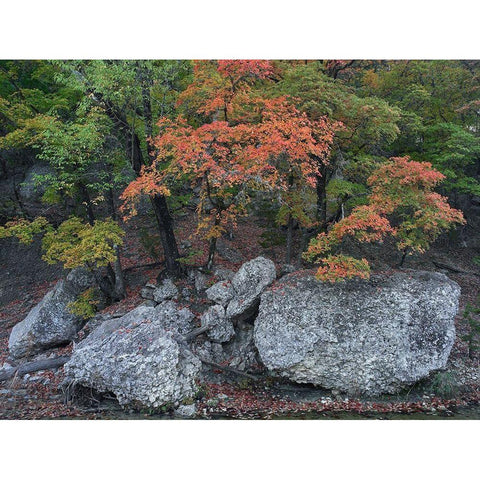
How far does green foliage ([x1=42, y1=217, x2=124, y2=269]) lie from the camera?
215 inches

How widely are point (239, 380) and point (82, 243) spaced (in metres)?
3.55

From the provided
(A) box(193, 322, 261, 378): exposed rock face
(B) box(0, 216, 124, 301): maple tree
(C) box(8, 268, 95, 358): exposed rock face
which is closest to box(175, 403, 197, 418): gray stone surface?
(A) box(193, 322, 261, 378): exposed rock face

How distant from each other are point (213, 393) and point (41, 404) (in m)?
2.66

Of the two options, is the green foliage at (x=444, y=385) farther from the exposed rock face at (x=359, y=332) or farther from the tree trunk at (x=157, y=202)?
the tree trunk at (x=157, y=202)

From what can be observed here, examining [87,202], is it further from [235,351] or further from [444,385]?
[444,385]

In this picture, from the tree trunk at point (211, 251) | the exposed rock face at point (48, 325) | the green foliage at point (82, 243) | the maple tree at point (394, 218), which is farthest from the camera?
the tree trunk at point (211, 251)

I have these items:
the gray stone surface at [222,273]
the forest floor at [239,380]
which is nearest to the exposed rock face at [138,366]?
the forest floor at [239,380]

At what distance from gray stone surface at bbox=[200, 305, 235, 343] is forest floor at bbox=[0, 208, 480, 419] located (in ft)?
2.27

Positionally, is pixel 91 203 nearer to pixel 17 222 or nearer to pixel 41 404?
pixel 17 222

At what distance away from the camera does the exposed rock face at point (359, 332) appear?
199 inches

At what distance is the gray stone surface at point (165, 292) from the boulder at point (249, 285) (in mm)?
1190

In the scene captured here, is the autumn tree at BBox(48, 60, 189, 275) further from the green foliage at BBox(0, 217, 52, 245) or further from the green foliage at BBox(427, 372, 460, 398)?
the green foliage at BBox(427, 372, 460, 398)

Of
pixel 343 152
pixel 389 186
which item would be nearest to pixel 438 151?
pixel 389 186

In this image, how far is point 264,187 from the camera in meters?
5.35
